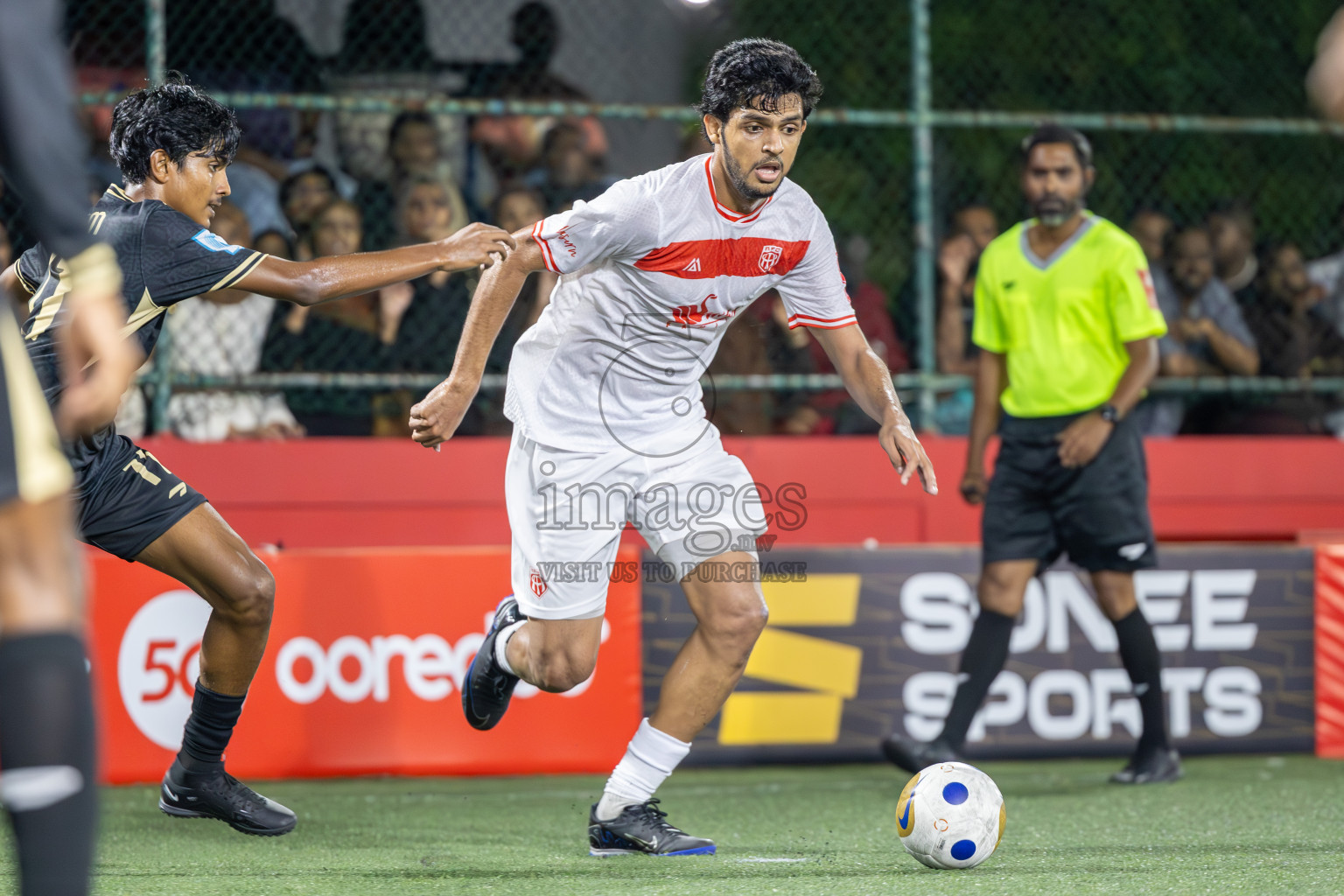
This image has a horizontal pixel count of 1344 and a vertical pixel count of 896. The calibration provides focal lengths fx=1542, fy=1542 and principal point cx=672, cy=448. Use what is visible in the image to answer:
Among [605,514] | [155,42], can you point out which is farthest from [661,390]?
[155,42]

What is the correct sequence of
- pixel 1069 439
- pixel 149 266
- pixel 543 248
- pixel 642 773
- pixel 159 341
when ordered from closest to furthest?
1. pixel 149 266
2. pixel 543 248
3. pixel 642 773
4. pixel 1069 439
5. pixel 159 341

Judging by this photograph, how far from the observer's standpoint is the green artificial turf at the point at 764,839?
374 cm

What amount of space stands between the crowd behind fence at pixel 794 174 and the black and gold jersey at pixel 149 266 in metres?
2.23

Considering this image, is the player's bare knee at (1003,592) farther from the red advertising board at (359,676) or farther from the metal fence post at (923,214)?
the metal fence post at (923,214)

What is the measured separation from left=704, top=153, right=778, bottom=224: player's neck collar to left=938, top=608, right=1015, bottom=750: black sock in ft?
6.60

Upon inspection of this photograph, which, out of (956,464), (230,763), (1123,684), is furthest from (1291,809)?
(230,763)

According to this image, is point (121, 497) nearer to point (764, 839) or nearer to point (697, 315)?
point (697, 315)

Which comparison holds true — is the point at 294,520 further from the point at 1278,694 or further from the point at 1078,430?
the point at 1278,694

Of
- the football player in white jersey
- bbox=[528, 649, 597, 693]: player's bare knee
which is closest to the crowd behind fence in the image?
the football player in white jersey

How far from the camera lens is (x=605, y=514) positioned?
436cm

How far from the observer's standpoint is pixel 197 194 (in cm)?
432

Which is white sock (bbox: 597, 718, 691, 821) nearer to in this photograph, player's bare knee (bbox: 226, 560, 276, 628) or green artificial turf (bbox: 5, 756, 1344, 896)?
green artificial turf (bbox: 5, 756, 1344, 896)

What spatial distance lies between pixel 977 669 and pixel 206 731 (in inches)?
104

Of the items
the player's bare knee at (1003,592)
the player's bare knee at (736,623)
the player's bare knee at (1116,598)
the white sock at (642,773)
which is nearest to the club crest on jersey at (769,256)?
the player's bare knee at (736,623)
